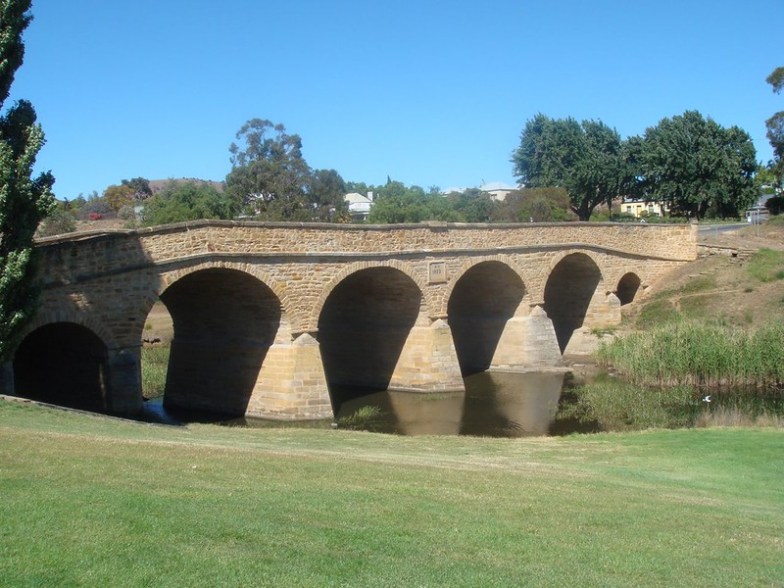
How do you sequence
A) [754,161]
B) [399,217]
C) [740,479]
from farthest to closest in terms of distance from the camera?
[399,217] → [754,161] → [740,479]

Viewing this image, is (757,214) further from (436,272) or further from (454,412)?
(454,412)

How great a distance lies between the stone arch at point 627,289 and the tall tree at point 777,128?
31653mm

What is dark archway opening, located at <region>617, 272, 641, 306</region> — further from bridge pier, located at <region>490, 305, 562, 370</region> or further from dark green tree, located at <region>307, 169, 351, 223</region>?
dark green tree, located at <region>307, 169, 351, 223</region>

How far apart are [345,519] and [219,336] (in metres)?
17.6

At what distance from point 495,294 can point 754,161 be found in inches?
1480

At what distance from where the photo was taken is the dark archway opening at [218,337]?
934 inches

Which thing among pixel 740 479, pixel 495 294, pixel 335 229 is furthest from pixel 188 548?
pixel 495 294

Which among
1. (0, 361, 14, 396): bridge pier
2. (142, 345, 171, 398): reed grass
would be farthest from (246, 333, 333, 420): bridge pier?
(0, 361, 14, 396): bridge pier

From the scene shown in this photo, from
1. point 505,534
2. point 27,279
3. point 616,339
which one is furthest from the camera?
point 616,339

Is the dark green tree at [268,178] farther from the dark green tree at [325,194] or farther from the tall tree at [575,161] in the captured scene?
the tall tree at [575,161]

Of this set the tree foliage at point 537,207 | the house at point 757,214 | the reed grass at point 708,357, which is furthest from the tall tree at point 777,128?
the reed grass at point 708,357

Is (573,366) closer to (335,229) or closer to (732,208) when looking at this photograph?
(335,229)

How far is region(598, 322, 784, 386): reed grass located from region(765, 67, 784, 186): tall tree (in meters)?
40.7

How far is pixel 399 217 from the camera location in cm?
6669
